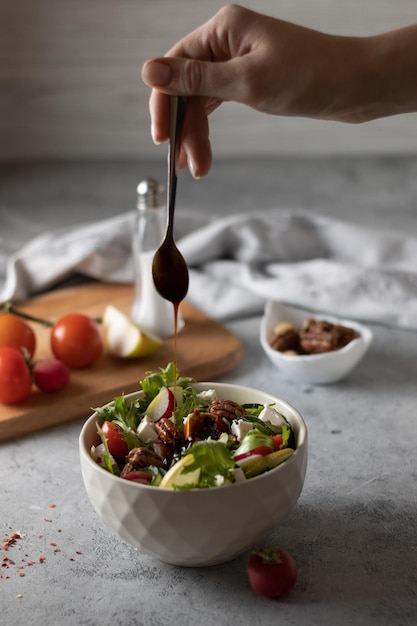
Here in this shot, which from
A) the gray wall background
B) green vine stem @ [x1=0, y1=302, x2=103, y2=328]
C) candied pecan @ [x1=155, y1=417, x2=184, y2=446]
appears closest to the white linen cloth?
green vine stem @ [x1=0, y1=302, x2=103, y2=328]

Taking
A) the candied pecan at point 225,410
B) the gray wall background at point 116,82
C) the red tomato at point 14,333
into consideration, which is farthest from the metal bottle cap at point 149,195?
the gray wall background at point 116,82

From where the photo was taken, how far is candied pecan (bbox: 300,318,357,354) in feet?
5.12

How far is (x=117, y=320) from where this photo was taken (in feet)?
5.55

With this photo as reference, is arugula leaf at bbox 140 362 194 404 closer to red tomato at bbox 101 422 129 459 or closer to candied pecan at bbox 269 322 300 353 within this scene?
red tomato at bbox 101 422 129 459

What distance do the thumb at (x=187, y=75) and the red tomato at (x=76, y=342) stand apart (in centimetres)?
56

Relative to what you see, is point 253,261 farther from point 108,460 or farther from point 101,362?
point 108,460

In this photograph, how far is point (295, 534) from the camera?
1.12m

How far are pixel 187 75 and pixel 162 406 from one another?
462 mm

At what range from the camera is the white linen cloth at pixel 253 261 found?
6.02 ft

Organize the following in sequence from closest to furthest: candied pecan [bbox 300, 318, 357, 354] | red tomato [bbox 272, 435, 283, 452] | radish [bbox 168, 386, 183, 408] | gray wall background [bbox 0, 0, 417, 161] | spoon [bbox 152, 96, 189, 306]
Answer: red tomato [bbox 272, 435, 283, 452] → radish [bbox 168, 386, 183, 408] → spoon [bbox 152, 96, 189, 306] → candied pecan [bbox 300, 318, 357, 354] → gray wall background [bbox 0, 0, 417, 161]

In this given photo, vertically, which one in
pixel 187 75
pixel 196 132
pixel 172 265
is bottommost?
pixel 172 265

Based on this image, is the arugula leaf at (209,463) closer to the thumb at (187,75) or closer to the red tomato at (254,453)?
the red tomato at (254,453)

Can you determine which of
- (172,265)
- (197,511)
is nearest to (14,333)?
(172,265)

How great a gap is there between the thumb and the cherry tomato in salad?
551 millimetres
